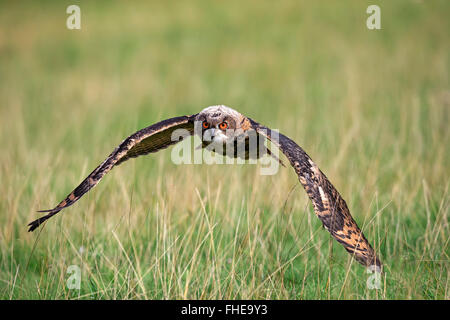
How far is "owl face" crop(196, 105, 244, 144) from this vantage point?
17.7ft

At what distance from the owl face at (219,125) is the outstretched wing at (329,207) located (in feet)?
3.07

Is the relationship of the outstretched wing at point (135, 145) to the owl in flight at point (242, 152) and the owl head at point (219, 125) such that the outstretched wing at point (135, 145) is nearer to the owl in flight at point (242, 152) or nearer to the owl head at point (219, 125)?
the owl in flight at point (242, 152)

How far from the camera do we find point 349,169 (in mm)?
7715

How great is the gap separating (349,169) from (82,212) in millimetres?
3955

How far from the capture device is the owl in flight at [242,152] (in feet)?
13.6

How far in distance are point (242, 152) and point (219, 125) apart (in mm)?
711

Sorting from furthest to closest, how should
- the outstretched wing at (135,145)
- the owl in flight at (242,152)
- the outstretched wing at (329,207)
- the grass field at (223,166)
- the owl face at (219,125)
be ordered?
the owl face at (219,125)
the grass field at (223,166)
the outstretched wing at (135,145)
the owl in flight at (242,152)
the outstretched wing at (329,207)

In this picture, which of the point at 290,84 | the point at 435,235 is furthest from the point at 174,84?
the point at 435,235

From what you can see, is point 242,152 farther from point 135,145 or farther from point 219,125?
point 135,145

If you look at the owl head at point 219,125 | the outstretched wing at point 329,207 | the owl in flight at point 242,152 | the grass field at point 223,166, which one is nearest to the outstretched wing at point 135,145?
the owl in flight at point 242,152

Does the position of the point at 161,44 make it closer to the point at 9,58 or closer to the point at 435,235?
the point at 9,58

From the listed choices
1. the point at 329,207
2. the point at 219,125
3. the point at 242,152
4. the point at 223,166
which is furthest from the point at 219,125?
the point at 223,166

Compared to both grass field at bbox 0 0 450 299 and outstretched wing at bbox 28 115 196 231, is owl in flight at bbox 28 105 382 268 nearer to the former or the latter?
outstretched wing at bbox 28 115 196 231

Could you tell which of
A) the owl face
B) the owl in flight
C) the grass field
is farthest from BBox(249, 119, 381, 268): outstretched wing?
the owl face
